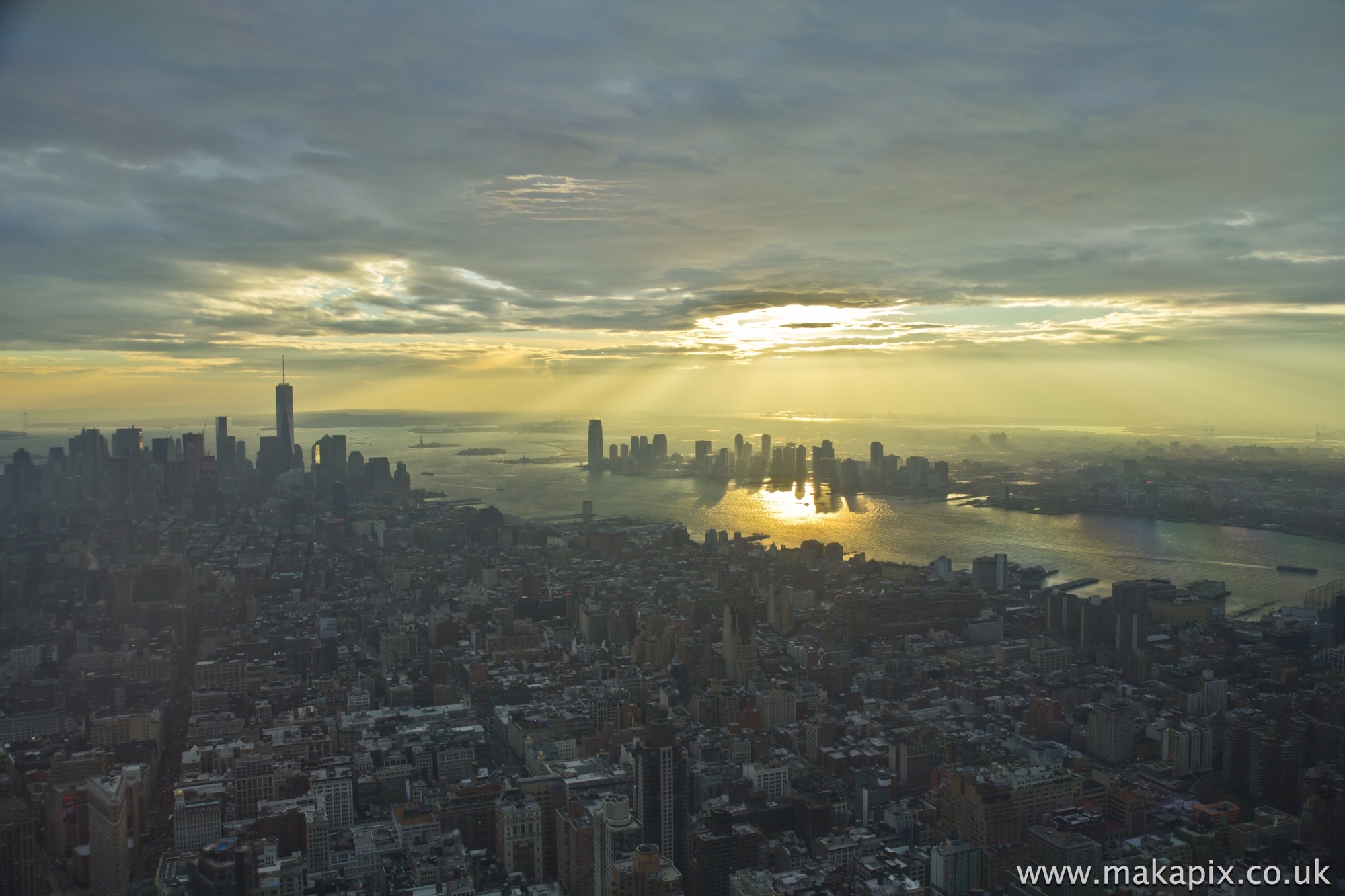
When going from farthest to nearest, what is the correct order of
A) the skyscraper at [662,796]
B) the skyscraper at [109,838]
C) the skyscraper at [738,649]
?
the skyscraper at [738,649] → the skyscraper at [662,796] → the skyscraper at [109,838]

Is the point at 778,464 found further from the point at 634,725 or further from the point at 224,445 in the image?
the point at 634,725

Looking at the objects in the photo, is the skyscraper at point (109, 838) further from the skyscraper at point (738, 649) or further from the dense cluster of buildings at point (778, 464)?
the dense cluster of buildings at point (778, 464)

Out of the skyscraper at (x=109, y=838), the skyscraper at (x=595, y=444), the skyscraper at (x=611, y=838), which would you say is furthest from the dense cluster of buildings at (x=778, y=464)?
the skyscraper at (x=109, y=838)

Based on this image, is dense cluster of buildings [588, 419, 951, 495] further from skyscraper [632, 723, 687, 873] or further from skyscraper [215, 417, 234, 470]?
skyscraper [632, 723, 687, 873]

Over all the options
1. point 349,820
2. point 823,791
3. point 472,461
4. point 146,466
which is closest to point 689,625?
point 823,791

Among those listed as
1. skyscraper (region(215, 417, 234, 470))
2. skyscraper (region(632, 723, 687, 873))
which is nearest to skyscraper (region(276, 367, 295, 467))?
skyscraper (region(215, 417, 234, 470))

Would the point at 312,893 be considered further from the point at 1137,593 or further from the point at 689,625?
the point at 1137,593
